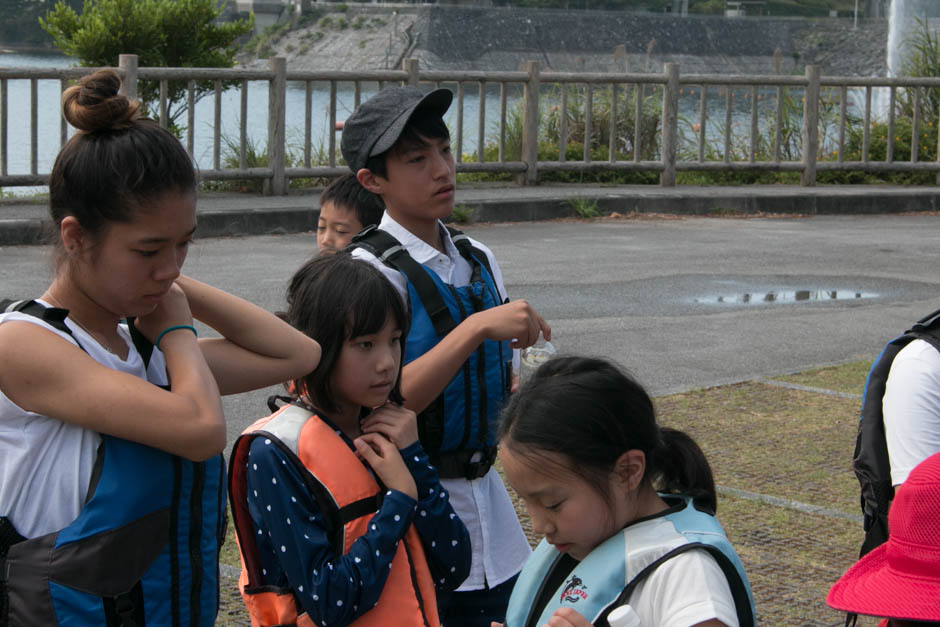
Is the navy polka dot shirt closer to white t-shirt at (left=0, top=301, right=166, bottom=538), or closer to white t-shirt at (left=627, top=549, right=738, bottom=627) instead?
white t-shirt at (left=0, top=301, right=166, bottom=538)

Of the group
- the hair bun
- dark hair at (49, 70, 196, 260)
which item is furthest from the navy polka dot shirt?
the hair bun

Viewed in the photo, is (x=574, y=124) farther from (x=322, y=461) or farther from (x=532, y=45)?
(x=532, y=45)

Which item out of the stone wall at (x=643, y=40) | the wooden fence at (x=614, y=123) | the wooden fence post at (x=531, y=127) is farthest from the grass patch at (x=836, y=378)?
the stone wall at (x=643, y=40)

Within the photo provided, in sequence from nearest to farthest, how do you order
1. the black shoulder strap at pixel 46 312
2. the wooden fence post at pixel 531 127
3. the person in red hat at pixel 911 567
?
the person in red hat at pixel 911 567 < the black shoulder strap at pixel 46 312 < the wooden fence post at pixel 531 127

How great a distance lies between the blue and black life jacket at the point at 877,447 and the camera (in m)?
3.10

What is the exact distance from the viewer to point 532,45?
68562 mm

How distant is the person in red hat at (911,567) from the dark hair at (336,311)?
3.71 ft

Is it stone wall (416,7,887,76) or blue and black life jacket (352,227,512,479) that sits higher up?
stone wall (416,7,887,76)

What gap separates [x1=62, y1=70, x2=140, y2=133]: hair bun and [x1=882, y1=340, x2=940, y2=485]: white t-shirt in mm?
1936

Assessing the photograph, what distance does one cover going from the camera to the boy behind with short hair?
13.0 feet

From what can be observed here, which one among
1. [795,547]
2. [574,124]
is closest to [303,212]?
[574,124]

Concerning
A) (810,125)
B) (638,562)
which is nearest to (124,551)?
(638,562)

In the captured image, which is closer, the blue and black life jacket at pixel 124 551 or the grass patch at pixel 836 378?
the blue and black life jacket at pixel 124 551

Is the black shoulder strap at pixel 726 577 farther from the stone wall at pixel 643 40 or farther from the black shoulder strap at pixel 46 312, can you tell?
the stone wall at pixel 643 40
